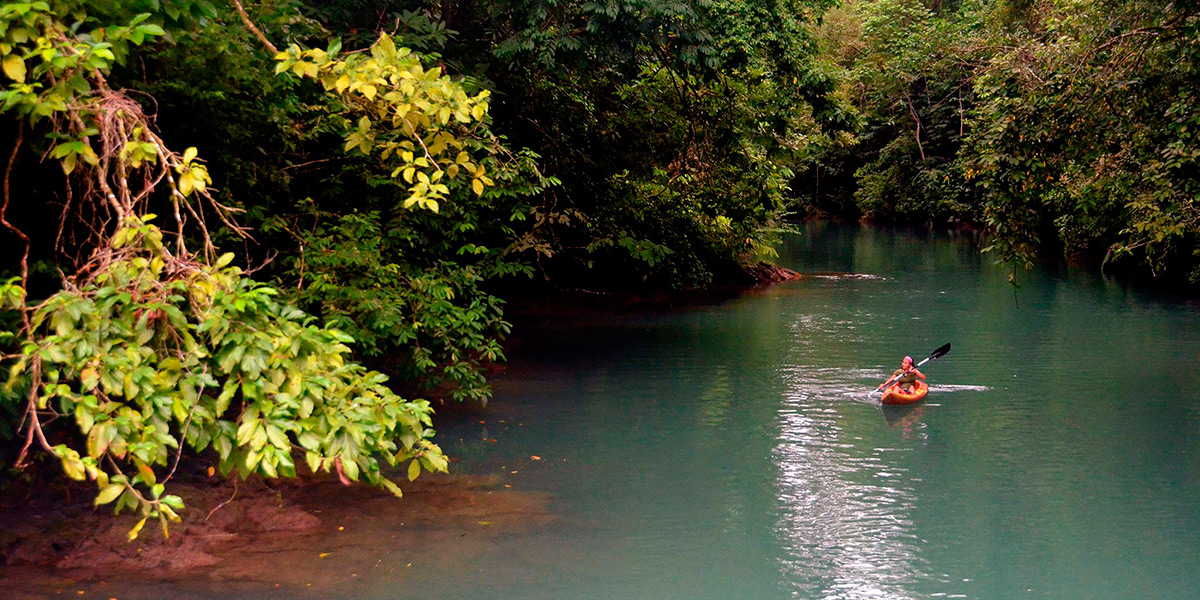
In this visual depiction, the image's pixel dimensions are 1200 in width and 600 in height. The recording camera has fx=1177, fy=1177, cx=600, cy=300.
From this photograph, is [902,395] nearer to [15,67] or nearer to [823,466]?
[823,466]

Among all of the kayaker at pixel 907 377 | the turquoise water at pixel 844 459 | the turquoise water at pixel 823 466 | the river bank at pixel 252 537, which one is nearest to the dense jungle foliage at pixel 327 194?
the river bank at pixel 252 537

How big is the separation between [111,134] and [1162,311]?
2040 cm

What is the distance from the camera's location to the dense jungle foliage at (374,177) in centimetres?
458

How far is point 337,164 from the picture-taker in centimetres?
1161

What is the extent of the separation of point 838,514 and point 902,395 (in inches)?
166

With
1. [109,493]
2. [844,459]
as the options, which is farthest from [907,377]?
[109,493]

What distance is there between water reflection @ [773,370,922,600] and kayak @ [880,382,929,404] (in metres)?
0.61

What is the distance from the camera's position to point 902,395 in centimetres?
1352

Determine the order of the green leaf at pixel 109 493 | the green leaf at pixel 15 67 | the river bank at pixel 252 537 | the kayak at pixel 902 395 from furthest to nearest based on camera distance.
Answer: the kayak at pixel 902 395 → the river bank at pixel 252 537 → the green leaf at pixel 15 67 → the green leaf at pixel 109 493

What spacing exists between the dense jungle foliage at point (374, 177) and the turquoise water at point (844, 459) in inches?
57.4

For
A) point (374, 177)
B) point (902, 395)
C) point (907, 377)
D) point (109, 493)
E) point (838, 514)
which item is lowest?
point (838, 514)

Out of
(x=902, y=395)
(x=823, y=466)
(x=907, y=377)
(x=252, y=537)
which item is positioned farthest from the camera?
(x=907, y=377)

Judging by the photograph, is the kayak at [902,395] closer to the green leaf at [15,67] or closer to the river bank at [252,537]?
the river bank at [252,537]

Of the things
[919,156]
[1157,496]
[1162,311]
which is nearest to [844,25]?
[919,156]
